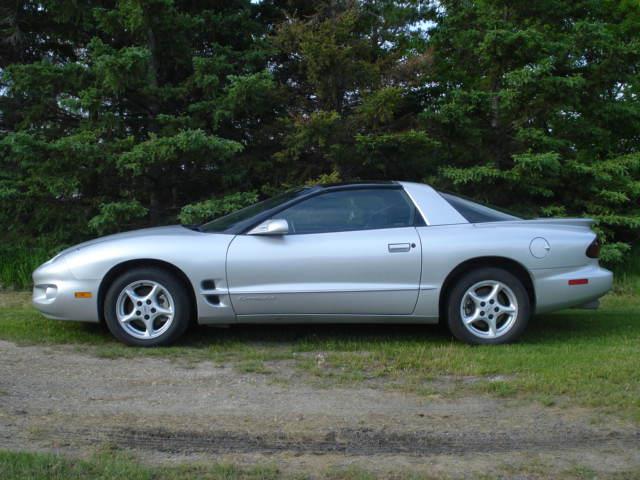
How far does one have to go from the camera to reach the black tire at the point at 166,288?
6078 mm

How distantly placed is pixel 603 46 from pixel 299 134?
4.68 m

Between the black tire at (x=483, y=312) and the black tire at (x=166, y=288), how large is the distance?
2227mm

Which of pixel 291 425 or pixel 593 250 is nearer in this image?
pixel 291 425

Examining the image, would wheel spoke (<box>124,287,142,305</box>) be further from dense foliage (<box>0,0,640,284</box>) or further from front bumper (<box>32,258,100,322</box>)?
dense foliage (<box>0,0,640,284</box>)

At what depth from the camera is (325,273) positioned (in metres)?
6.11

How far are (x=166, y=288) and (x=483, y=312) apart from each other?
8.76ft

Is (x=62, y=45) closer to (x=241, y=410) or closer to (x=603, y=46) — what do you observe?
(x=603, y=46)

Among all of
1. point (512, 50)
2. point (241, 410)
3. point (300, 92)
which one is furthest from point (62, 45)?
point (241, 410)

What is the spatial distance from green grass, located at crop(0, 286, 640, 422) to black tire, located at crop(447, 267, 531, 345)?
11 centimetres

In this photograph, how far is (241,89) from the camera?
978 centimetres

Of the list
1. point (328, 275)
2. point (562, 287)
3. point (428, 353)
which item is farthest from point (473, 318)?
point (328, 275)

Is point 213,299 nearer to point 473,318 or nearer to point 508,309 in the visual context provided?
point 473,318

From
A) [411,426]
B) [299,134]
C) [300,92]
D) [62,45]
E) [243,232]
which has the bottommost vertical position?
[411,426]

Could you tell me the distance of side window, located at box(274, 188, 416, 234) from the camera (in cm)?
632
